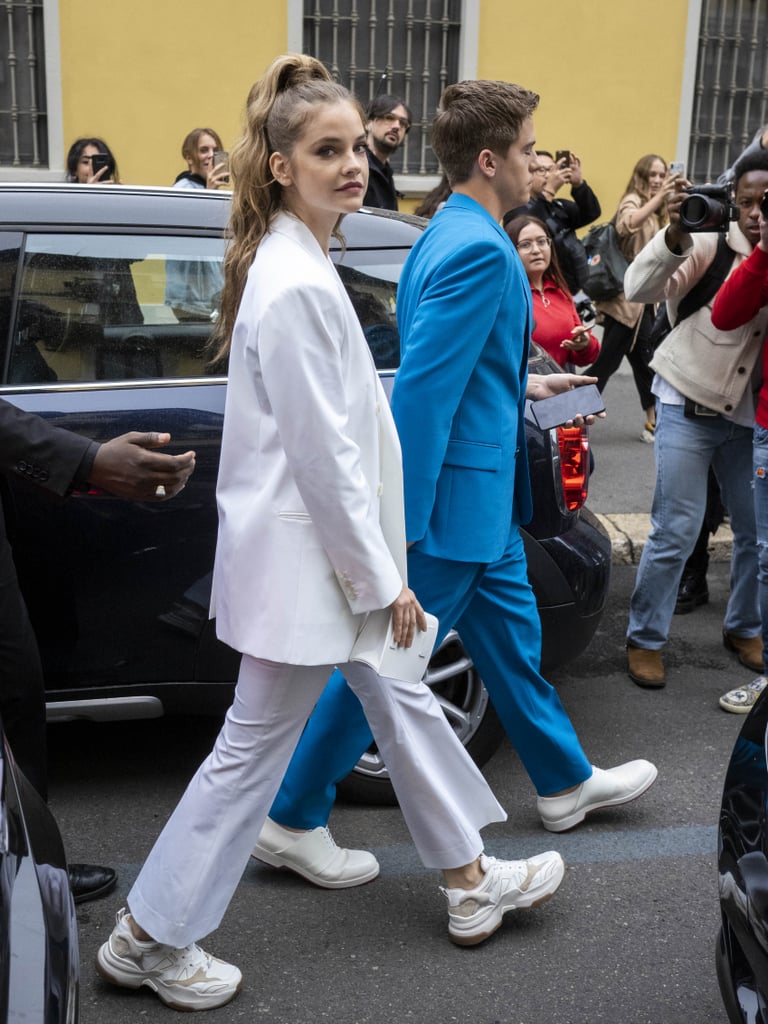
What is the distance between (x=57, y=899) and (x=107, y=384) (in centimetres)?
162

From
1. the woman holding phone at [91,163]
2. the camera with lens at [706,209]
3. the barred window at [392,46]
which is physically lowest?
the woman holding phone at [91,163]

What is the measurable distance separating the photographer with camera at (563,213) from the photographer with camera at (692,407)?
2.51 metres

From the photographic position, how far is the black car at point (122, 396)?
3232mm

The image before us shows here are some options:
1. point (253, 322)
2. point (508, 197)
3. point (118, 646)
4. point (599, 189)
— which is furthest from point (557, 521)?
point (599, 189)

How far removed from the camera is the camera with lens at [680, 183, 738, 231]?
374 cm

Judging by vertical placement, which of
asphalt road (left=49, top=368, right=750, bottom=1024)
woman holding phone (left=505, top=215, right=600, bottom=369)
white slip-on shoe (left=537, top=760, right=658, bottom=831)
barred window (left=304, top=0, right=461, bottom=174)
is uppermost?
barred window (left=304, top=0, right=461, bottom=174)

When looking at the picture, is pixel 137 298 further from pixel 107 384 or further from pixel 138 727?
pixel 138 727

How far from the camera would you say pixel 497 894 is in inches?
114

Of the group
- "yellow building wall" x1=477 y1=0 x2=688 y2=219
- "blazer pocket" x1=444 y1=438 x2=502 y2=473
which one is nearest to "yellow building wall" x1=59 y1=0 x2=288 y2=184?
"yellow building wall" x1=477 y1=0 x2=688 y2=219

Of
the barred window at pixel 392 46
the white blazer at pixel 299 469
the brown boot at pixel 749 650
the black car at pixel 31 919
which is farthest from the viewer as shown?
the barred window at pixel 392 46

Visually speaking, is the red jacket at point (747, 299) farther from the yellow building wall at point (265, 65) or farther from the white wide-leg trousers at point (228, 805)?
the yellow building wall at point (265, 65)

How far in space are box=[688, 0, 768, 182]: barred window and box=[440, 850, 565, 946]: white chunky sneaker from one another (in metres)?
8.62

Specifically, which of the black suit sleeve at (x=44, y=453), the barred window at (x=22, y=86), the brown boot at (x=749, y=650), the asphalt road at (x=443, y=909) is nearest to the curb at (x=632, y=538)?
the brown boot at (x=749, y=650)

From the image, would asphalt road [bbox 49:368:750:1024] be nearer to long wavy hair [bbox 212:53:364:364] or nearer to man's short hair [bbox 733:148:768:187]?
long wavy hair [bbox 212:53:364:364]
